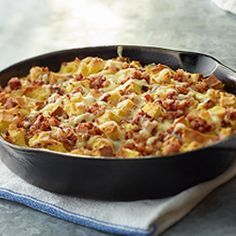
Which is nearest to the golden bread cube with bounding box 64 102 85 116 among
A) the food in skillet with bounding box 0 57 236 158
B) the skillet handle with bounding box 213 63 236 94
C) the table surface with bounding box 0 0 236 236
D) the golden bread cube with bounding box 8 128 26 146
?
the food in skillet with bounding box 0 57 236 158

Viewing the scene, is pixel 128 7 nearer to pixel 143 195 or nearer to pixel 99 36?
pixel 99 36

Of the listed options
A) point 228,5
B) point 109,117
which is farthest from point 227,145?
point 228,5

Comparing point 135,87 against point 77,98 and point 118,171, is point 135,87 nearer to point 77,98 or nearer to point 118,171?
point 77,98

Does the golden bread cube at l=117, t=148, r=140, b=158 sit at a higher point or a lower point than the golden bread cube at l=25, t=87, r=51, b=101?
higher

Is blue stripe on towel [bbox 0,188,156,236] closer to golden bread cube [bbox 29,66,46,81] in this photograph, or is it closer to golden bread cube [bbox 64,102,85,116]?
golden bread cube [bbox 64,102,85,116]

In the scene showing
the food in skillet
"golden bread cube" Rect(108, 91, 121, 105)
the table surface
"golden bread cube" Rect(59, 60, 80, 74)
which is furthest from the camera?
the table surface

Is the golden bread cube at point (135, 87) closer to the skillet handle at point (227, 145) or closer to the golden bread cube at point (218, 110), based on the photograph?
the golden bread cube at point (218, 110)

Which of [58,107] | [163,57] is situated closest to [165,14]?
[163,57]
